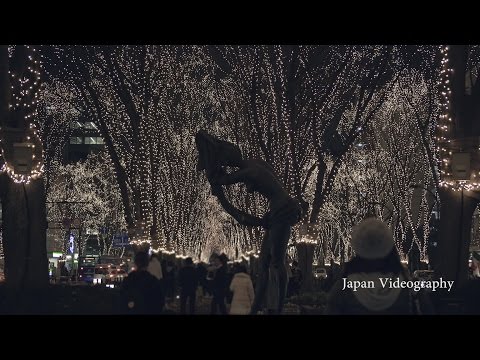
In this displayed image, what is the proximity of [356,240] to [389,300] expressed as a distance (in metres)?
0.39

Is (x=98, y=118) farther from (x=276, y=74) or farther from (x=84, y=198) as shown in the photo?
(x=84, y=198)

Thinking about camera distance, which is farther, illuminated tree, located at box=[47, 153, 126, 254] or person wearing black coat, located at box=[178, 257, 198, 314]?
illuminated tree, located at box=[47, 153, 126, 254]

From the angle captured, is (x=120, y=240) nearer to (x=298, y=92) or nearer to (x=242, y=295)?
(x=298, y=92)

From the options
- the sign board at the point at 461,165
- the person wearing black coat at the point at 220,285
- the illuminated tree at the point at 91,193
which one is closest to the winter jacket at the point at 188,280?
the person wearing black coat at the point at 220,285

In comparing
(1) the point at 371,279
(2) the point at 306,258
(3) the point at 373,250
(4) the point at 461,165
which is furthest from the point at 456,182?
(3) the point at 373,250

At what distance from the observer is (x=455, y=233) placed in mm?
22094

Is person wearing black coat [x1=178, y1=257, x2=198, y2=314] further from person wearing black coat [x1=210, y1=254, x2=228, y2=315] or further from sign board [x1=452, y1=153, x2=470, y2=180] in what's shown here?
sign board [x1=452, y1=153, x2=470, y2=180]

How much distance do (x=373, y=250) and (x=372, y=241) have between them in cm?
6

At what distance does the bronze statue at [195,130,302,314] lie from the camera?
46.0ft

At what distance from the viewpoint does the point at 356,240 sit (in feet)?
17.9

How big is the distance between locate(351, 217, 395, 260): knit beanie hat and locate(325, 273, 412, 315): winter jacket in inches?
5.7

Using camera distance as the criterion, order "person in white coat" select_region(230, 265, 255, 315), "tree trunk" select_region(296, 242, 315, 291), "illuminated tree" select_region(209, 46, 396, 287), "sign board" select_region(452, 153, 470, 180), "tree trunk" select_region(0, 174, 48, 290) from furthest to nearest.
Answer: "tree trunk" select_region(296, 242, 315, 291), "illuminated tree" select_region(209, 46, 396, 287), "tree trunk" select_region(0, 174, 48, 290), "sign board" select_region(452, 153, 470, 180), "person in white coat" select_region(230, 265, 255, 315)

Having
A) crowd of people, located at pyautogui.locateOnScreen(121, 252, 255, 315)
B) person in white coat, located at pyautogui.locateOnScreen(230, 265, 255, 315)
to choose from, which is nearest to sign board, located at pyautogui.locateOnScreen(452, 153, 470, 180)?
crowd of people, located at pyautogui.locateOnScreen(121, 252, 255, 315)

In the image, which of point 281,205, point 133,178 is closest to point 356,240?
point 281,205
